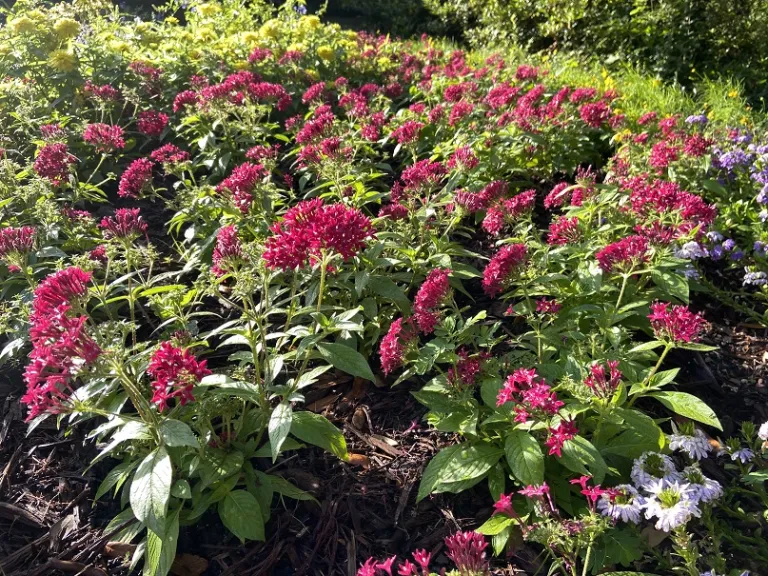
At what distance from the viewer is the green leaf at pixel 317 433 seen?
2.15 m

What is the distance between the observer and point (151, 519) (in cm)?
177

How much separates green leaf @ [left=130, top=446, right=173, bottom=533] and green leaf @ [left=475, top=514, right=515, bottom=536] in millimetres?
975

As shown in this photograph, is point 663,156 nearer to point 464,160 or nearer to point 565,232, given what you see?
point 565,232

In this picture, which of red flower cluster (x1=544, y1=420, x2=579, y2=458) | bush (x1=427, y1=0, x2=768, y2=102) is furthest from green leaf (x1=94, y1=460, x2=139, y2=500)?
bush (x1=427, y1=0, x2=768, y2=102)

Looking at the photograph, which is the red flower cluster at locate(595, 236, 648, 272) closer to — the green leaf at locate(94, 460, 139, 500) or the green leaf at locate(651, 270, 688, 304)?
the green leaf at locate(651, 270, 688, 304)

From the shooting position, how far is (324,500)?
231 centimetres

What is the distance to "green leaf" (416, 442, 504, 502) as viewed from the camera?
210 centimetres

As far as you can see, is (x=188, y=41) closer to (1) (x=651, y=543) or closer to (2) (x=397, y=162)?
(2) (x=397, y=162)

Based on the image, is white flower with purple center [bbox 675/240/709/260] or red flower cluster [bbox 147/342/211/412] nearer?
red flower cluster [bbox 147/342/211/412]

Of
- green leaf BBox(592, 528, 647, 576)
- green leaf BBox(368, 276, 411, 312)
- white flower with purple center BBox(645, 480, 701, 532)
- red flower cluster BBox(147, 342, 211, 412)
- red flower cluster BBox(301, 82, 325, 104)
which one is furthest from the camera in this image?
red flower cluster BBox(301, 82, 325, 104)

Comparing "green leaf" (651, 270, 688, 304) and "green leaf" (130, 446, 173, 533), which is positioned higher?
"green leaf" (651, 270, 688, 304)

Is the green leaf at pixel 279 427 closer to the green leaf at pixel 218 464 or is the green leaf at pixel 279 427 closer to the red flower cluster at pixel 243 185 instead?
the green leaf at pixel 218 464

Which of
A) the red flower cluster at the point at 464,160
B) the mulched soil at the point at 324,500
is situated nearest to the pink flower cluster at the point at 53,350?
the mulched soil at the point at 324,500

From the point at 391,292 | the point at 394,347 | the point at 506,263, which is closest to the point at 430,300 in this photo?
the point at 394,347
